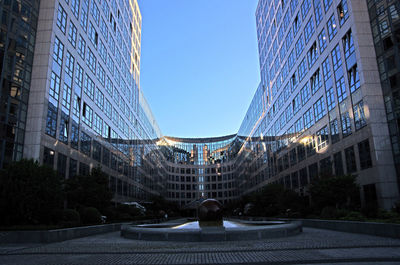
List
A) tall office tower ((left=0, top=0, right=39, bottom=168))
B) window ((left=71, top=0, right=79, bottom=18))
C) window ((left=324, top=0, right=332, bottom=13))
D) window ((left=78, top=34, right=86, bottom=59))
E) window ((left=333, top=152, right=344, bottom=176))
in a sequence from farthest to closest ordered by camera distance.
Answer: window ((left=78, top=34, right=86, bottom=59)) → window ((left=324, top=0, right=332, bottom=13)) → window ((left=71, top=0, right=79, bottom=18)) → window ((left=333, top=152, right=344, bottom=176)) → tall office tower ((left=0, top=0, right=39, bottom=168))

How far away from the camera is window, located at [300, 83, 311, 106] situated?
4850cm

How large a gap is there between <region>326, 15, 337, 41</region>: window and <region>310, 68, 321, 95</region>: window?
568cm

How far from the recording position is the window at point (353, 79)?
33769 mm

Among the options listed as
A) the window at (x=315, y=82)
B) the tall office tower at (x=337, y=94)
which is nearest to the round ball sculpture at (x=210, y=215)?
the tall office tower at (x=337, y=94)

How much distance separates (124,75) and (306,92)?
34.7 m

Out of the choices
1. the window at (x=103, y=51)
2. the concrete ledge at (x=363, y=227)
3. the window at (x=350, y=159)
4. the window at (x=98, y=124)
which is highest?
the window at (x=103, y=51)

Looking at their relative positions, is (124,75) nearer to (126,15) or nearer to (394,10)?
(126,15)

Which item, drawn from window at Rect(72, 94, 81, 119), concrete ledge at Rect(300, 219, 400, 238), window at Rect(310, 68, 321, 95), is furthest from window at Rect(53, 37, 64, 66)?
window at Rect(310, 68, 321, 95)

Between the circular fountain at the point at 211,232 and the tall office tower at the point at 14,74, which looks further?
the tall office tower at the point at 14,74

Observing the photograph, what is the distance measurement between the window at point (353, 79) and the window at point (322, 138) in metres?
8.23

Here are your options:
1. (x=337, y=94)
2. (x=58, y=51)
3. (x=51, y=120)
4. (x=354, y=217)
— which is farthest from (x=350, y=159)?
(x=58, y=51)

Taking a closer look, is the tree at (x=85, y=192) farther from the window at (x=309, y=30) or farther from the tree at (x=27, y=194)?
the window at (x=309, y=30)

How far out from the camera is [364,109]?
106 ft

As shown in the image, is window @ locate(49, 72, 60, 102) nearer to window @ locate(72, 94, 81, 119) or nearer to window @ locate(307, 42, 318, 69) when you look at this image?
window @ locate(72, 94, 81, 119)
